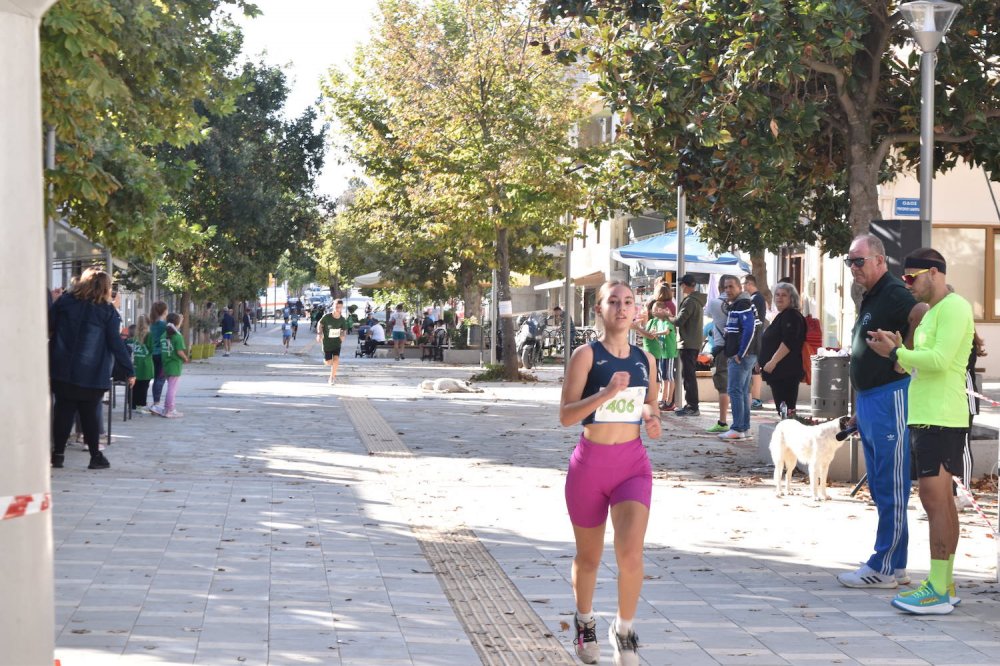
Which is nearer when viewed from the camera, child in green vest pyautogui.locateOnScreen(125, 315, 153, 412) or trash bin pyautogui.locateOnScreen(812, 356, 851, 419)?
trash bin pyautogui.locateOnScreen(812, 356, 851, 419)

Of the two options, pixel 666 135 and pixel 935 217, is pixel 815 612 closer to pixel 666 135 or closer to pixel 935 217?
pixel 666 135

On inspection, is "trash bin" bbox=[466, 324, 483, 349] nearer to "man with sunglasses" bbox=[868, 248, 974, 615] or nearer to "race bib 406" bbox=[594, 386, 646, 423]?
"man with sunglasses" bbox=[868, 248, 974, 615]

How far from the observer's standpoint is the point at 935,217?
93.4 feet

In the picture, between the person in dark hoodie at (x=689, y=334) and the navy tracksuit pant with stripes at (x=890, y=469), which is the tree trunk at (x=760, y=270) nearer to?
the person in dark hoodie at (x=689, y=334)

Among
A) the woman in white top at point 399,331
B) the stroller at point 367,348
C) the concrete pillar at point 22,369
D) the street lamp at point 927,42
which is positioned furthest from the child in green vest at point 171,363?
the stroller at point 367,348

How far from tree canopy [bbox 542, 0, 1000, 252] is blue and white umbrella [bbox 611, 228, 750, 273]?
8117 millimetres

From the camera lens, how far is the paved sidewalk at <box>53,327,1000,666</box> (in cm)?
624

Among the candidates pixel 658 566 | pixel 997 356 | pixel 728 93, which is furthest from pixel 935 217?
pixel 658 566

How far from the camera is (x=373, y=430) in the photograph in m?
17.0

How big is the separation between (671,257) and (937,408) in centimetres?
1662

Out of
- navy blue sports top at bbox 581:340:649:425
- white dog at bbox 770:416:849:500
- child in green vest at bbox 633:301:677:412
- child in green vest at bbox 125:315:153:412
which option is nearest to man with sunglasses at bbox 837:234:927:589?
navy blue sports top at bbox 581:340:649:425

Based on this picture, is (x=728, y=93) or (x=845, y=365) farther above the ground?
(x=728, y=93)

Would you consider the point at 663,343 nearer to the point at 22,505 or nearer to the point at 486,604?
the point at 486,604

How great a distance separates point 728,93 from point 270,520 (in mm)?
5619
